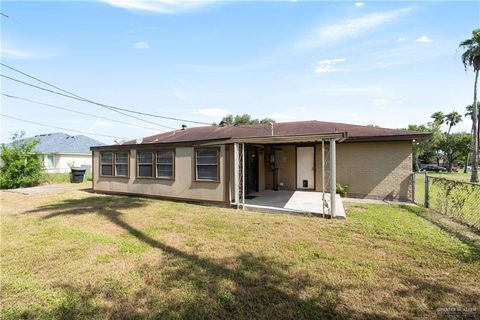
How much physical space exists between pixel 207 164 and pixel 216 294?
21.6ft

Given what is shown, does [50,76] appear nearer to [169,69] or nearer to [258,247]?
[169,69]

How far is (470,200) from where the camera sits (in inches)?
270

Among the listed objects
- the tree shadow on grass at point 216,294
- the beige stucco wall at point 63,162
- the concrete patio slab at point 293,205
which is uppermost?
the beige stucco wall at point 63,162

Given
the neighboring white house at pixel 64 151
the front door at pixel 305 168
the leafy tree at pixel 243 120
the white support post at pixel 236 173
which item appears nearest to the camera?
the white support post at pixel 236 173

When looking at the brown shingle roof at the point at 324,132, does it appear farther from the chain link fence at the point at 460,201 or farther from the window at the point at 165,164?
the chain link fence at the point at 460,201

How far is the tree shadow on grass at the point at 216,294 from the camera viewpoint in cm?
286

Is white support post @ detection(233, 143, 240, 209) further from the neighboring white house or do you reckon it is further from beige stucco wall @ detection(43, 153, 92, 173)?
beige stucco wall @ detection(43, 153, 92, 173)

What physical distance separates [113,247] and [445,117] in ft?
204

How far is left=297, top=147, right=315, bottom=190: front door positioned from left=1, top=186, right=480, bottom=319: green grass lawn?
4.89 meters

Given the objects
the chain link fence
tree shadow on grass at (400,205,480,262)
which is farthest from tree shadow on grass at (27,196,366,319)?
the chain link fence

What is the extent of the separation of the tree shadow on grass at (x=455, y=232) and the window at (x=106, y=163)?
526 inches

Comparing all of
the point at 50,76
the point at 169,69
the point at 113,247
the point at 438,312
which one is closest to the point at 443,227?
the point at 438,312

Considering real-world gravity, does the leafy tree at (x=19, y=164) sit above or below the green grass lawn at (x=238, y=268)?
above

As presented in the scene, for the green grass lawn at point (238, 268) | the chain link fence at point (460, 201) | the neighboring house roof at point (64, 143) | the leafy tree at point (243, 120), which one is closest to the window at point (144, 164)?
the green grass lawn at point (238, 268)
